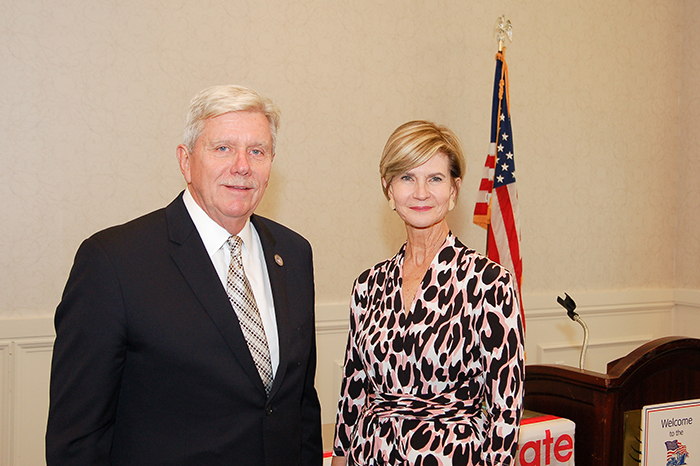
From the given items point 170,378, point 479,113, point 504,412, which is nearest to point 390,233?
point 479,113

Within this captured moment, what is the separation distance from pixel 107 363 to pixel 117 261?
25cm

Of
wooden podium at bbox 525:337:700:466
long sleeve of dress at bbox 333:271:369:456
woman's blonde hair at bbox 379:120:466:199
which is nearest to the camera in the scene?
woman's blonde hair at bbox 379:120:466:199

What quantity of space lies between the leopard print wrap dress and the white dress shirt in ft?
1.12

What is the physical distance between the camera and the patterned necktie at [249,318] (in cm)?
167

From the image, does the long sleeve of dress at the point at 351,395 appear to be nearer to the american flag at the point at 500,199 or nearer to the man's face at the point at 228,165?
the man's face at the point at 228,165

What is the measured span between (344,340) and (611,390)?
5.58 ft

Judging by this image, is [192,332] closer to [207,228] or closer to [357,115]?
[207,228]

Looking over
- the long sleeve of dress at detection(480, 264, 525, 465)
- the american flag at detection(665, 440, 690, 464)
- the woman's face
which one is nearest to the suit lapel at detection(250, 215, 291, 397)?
the woman's face

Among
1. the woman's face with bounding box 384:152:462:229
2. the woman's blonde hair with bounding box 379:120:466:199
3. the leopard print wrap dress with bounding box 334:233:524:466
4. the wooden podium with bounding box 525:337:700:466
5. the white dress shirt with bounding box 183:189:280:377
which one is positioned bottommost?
the wooden podium with bounding box 525:337:700:466

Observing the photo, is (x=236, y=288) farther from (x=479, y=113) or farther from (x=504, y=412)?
(x=479, y=113)

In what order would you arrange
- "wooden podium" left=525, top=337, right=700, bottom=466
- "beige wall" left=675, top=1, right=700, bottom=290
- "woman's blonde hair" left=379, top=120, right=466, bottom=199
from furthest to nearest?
"beige wall" left=675, top=1, right=700, bottom=290
"wooden podium" left=525, top=337, right=700, bottom=466
"woman's blonde hair" left=379, top=120, right=466, bottom=199

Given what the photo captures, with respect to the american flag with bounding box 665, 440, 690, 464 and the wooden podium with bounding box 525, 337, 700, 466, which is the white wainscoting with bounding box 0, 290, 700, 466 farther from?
the american flag with bounding box 665, 440, 690, 464

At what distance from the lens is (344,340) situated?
12.4ft

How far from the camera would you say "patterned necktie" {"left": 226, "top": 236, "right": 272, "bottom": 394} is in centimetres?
167
